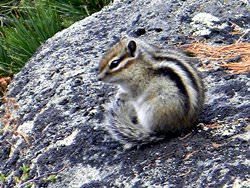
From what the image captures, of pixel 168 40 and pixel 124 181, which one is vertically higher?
pixel 168 40

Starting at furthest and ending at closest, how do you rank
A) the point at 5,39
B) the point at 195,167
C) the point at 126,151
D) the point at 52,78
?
the point at 5,39 < the point at 52,78 < the point at 126,151 < the point at 195,167

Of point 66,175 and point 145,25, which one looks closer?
point 66,175

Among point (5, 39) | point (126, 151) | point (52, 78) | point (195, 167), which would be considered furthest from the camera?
point (5, 39)

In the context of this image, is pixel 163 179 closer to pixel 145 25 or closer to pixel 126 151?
pixel 126 151

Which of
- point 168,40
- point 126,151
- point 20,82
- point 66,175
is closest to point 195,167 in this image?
point 126,151

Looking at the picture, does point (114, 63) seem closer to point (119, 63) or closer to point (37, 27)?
point (119, 63)

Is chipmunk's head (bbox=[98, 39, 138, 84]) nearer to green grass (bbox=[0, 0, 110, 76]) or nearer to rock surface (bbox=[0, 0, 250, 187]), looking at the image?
rock surface (bbox=[0, 0, 250, 187])

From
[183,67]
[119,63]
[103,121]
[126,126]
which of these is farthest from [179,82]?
[103,121]

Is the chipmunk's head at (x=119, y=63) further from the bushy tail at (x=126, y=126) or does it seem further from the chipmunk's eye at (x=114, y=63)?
the bushy tail at (x=126, y=126)

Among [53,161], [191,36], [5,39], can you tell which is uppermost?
[5,39]

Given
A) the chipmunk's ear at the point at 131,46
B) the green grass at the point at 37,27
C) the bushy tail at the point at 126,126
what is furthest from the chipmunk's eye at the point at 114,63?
the green grass at the point at 37,27
